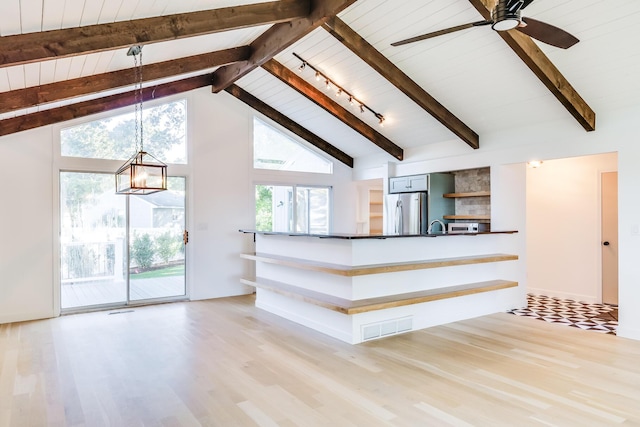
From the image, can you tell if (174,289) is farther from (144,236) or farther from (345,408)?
(345,408)

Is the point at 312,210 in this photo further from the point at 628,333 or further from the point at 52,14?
the point at 52,14

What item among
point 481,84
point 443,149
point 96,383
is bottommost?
point 96,383

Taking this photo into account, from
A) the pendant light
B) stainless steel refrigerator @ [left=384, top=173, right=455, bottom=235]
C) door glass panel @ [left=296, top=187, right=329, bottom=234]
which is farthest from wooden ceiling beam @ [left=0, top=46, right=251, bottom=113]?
stainless steel refrigerator @ [left=384, top=173, right=455, bottom=235]

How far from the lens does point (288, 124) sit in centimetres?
755

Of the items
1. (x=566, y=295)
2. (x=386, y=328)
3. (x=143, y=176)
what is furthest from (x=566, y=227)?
(x=143, y=176)

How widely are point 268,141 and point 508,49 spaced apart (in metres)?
4.31

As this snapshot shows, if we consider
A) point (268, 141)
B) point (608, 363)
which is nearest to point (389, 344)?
point (608, 363)

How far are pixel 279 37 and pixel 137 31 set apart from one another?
6.18ft

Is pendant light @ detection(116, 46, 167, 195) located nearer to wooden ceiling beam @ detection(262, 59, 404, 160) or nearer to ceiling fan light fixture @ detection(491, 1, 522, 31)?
wooden ceiling beam @ detection(262, 59, 404, 160)

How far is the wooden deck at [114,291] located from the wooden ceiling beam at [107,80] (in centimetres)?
280

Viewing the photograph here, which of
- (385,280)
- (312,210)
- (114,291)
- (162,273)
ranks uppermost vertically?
(312,210)

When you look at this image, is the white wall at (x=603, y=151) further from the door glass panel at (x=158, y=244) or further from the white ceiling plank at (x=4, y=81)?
the white ceiling plank at (x=4, y=81)

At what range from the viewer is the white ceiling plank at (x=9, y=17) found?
2428mm

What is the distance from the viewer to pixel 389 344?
4.33 m
